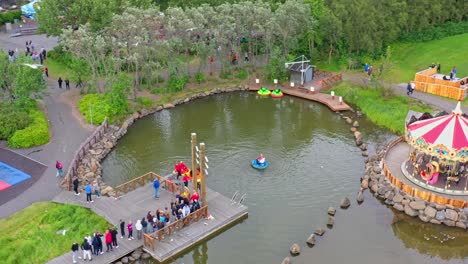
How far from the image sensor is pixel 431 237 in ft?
124

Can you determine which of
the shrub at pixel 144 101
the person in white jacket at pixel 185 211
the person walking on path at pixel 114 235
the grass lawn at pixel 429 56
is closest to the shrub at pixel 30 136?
the shrub at pixel 144 101

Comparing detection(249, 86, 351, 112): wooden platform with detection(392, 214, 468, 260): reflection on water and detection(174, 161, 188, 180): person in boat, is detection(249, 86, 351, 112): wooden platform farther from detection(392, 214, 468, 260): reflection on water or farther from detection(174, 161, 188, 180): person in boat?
detection(174, 161, 188, 180): person in boat

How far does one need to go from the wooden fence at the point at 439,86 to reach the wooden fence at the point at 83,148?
36.4 meters

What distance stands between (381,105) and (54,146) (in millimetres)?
35029

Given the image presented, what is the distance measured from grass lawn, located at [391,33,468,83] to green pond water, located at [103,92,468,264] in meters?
15.0

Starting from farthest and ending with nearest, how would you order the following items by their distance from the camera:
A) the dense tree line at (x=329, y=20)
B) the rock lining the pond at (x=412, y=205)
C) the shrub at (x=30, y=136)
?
1. the dense tree line at (x=329, y=20)
2. the shrub at (x=30, y=136)
3. the rock lining the pond at (x=412, y=205)

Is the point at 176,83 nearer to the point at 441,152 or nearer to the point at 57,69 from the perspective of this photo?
the point at 57,69

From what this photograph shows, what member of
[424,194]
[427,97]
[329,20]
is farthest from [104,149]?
[427,97]

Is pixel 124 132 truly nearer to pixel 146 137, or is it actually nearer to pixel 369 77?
pixel 146 137

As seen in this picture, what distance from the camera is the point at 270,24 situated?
210ft

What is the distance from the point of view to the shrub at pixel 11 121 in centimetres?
4975

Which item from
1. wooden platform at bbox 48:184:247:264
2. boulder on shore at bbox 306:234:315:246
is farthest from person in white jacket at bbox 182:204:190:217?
boulder on shore at bbox 306:234:315:246

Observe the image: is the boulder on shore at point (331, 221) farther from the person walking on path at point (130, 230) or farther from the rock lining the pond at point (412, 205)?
the person walking on path at point (130, 230)

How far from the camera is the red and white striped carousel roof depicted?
39.9m
